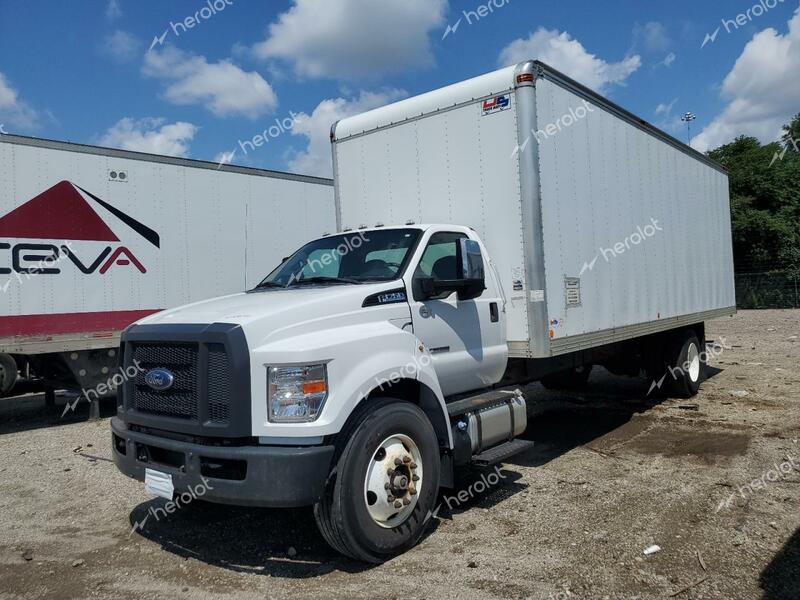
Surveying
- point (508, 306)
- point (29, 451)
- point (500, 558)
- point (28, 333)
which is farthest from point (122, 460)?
point (28, 333)

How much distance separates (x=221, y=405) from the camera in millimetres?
3736

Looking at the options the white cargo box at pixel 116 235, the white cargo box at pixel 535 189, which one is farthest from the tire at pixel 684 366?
the white cargo box at pixel 116 235

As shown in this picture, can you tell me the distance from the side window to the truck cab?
0.05ft

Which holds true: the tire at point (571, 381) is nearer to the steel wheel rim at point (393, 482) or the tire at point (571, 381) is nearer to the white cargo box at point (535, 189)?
the white cargo box at point (535, 189)

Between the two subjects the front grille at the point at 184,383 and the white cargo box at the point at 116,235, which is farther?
the white cargo box at the point at 116,235

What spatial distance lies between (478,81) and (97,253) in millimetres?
6100

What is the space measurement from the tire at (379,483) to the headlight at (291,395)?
0.30 meters

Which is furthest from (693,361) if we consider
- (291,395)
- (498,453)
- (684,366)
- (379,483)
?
(291,395)

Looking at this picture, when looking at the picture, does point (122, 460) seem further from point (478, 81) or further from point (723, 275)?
point (723, 275)

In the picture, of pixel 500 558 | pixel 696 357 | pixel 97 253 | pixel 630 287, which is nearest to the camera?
pixel 500 558

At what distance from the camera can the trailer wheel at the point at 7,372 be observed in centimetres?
825

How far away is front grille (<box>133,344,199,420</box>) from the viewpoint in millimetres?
3887

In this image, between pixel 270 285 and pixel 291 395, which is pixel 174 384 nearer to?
pixel 291 395

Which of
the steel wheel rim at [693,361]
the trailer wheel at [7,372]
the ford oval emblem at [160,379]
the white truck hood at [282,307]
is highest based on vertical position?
the white truck hood at [282,307]
